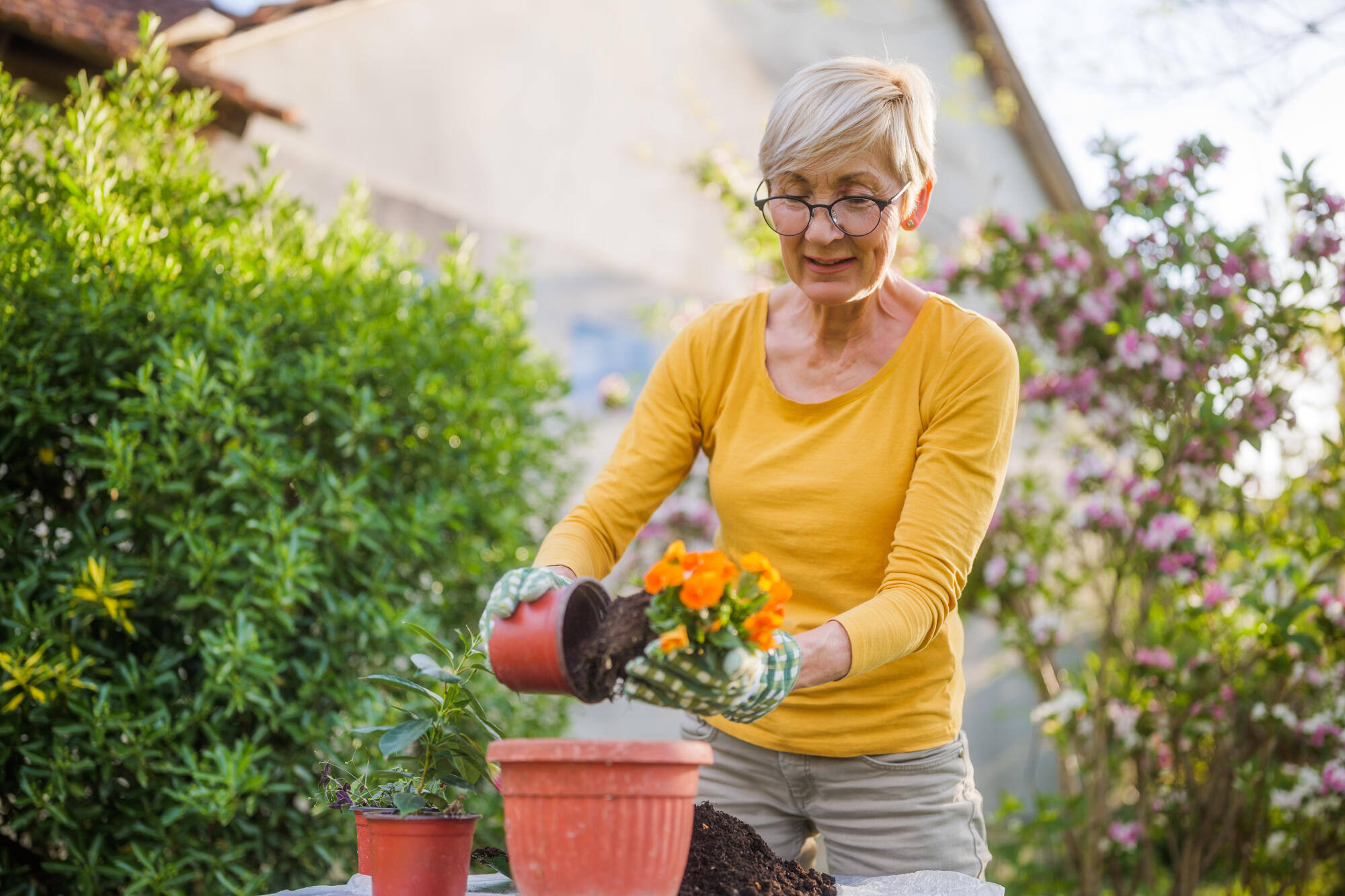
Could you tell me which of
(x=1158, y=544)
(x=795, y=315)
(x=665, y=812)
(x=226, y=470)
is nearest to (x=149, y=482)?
(x=226, y=470)

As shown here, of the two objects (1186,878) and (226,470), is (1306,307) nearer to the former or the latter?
(1186,878)

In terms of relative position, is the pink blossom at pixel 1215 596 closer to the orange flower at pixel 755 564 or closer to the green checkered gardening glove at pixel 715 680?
the green checkered gardening glove at pixel 715 680

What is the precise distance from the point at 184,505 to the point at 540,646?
186 cm

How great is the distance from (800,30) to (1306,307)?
474cm

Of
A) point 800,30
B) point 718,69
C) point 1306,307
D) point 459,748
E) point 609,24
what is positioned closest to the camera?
point 459,748

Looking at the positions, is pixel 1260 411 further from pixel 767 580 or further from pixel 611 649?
pixel 611 649

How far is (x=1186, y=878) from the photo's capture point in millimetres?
3965

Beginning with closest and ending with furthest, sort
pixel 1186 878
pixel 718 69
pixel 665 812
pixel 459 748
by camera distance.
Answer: pixel 665 812 < pixel 459 748 < pixel 1186 878 < pixel 718 69

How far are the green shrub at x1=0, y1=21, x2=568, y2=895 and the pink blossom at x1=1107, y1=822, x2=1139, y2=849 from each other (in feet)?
7.98

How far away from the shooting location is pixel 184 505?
2.74 m

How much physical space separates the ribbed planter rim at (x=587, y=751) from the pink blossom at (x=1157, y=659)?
3.14m

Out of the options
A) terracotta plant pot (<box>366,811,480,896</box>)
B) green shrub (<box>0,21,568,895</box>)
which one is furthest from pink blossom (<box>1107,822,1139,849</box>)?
terracotta plant pot (<box>366,811,480,896</box>)

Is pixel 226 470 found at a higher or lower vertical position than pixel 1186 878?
higher

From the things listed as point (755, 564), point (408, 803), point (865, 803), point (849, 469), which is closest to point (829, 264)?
point (849, 469)
